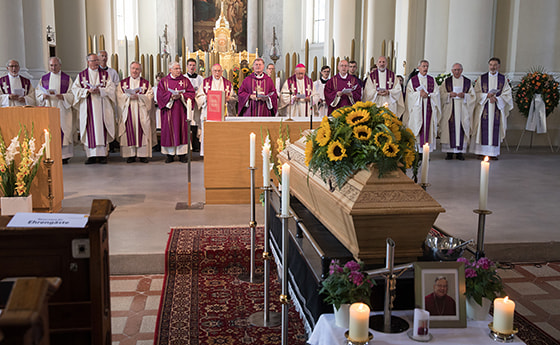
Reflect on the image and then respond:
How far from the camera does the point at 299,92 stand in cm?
1093

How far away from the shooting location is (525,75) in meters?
12.9

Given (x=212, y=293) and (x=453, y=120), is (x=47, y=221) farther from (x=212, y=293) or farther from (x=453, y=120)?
(x=453, y=120)

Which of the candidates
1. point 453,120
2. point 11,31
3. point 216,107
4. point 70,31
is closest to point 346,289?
point 216,107

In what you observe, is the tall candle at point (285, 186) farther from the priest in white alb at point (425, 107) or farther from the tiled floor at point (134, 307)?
the priest in white alb at point (425, 107)

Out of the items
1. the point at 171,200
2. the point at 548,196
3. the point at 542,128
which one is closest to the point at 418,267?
the point at 171,200

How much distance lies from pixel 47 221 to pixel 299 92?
8704 millimetres

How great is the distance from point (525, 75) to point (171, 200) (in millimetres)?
9656

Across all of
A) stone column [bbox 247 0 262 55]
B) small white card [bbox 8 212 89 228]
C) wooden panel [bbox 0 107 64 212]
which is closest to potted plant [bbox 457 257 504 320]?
small white card [bbox 8 212 89 228]

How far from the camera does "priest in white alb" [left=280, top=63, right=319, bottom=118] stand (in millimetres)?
10578

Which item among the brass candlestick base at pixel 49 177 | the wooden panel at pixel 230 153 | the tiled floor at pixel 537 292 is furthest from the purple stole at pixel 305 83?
the tiled floor at pixel 537 292

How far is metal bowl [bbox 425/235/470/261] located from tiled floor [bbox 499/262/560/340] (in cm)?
109

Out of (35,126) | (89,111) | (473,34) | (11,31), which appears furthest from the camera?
(473,34)

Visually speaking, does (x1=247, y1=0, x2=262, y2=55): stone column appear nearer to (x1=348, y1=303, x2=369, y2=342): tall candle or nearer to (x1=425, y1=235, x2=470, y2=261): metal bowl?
(x1=425, y1=235, x2=470, y2=261): metal bowl

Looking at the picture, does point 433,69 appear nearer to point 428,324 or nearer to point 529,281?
point 529,281
